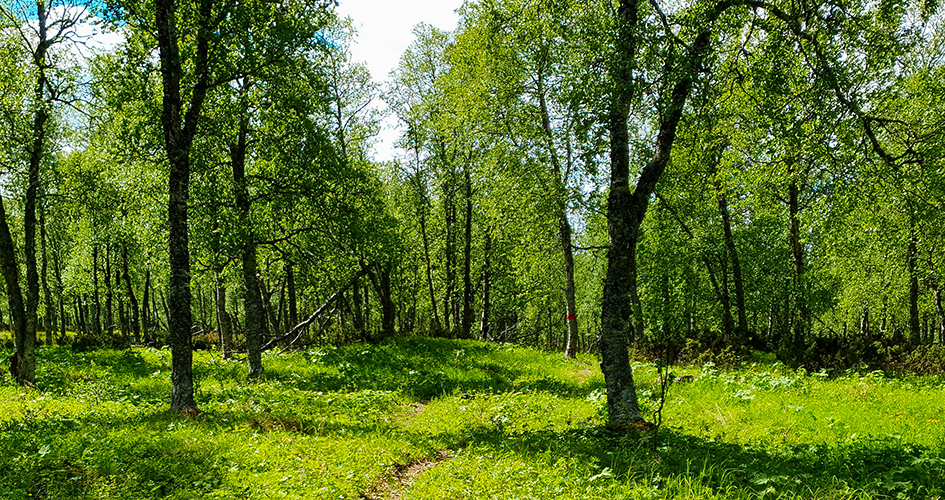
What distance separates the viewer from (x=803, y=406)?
30.5ft

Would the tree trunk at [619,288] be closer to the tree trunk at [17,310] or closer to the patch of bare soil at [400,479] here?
the patch of bare soil at [400,479]

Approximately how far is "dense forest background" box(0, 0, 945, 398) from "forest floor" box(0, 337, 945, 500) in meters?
1.49

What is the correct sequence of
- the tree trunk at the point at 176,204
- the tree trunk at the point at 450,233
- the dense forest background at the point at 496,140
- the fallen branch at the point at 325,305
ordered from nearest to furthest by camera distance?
1. the dense forest background at the point at 496,140
2. the tree trunk at the point at 176,204
3. the fallen branch at the point at 325,305
4. the tree trunk at the point at 450,233

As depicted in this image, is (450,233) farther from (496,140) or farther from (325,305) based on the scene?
(325,305)

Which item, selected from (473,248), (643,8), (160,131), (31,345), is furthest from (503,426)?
(473,248)

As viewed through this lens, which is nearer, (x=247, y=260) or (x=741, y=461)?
(x=741, y=461)

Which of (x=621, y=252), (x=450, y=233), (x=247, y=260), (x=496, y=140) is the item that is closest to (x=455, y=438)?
(x=621, y=252)

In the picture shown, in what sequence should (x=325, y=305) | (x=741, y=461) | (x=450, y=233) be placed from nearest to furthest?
1. (x=741, y=461)
2. (x=325, y=305)
3. (x=450, y=233)

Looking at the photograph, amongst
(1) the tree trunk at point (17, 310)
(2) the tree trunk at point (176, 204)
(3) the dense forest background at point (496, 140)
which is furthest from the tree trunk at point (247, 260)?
(1) the tree trunk at point (17, 310)

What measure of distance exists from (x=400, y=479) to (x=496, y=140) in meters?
12.7

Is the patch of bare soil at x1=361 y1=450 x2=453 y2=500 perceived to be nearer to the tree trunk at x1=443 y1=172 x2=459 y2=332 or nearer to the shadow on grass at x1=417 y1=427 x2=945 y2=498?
the shadow on grass at x1=417 y1=427 x2=945 y2=498

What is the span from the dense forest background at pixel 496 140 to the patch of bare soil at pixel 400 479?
347 centimetres

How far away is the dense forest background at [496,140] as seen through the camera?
7.02 metres

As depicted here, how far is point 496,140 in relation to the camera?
16.9m
